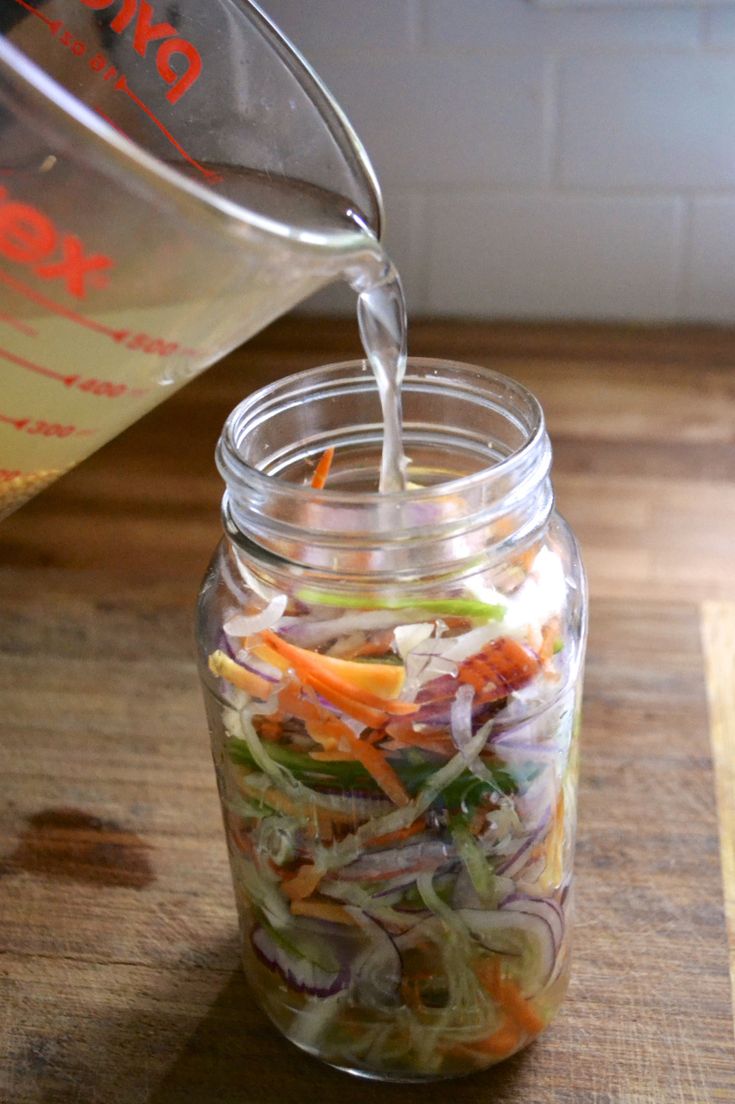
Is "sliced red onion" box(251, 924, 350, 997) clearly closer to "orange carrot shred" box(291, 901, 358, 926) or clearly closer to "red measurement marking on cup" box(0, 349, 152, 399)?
"orange carrot shred" box(291, 901, 358, 926)

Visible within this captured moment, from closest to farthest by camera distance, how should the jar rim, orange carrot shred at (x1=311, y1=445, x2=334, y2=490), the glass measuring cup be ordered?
the glass measuring cup
the jar rim
orange carrot shred at (x1=311, y1=445, x2=334, y2=490)

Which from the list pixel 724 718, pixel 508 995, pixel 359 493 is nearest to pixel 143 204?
pixel 359 493

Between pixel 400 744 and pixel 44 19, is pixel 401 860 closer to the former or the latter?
pixel 400 744

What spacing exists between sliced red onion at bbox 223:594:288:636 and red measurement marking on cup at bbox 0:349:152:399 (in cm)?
14

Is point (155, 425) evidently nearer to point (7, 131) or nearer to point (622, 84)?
point (622, 84)

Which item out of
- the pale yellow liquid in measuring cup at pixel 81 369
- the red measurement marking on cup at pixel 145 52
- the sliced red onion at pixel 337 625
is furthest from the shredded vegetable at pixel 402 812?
the red measurement marking on cup at pixel 145 52

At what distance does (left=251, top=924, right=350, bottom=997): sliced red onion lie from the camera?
660 millimetres

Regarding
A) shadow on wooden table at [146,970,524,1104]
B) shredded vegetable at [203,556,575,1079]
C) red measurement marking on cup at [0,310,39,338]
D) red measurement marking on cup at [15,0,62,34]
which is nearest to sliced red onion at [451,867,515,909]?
shredded vegetable at [203,556,575,1079]

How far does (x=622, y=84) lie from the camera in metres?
1.48

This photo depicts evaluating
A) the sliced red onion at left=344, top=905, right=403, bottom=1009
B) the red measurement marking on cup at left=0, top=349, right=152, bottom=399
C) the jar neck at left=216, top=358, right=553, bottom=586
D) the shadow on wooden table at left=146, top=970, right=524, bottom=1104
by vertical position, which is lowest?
the shadow on wooden table at left=146, top=970, right=524, bottom=1104

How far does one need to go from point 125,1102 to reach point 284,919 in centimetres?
13

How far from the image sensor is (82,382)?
520 millimetres

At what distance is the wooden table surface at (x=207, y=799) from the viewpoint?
0.68 meters

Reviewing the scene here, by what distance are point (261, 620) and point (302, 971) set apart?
0.19 m
